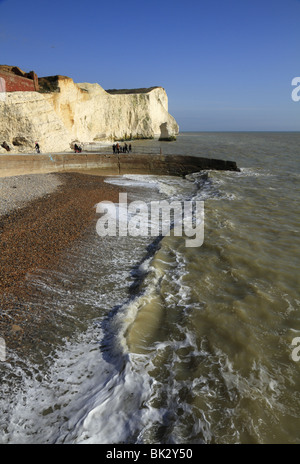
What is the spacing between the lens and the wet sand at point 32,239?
168 inches

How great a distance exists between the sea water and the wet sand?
0.31m

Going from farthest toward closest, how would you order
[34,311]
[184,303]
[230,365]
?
[184,303], [34,311], [230,365]

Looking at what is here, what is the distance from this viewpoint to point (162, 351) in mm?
3836

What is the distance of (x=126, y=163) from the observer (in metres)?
19.4

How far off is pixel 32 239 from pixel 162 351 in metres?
4.71

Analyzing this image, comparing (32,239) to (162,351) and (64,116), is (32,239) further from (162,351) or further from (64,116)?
(64,116)

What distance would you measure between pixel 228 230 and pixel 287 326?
4361mm

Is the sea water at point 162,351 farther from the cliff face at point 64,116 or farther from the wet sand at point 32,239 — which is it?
the cliff face at point 64,116

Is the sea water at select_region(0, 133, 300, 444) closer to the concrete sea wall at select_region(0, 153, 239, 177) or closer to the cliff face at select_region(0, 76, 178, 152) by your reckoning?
the concrete sea wall at select_region(0, 153, 239, 177)

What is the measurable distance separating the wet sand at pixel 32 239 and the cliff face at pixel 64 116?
35.0 ft

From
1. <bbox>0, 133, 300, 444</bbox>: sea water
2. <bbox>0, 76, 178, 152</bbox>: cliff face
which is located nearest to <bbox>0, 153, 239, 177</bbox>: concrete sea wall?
<bbox>0, 76, 178, 152</bbox>: cliff face

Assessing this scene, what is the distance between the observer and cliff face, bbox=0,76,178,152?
20.6 metres
